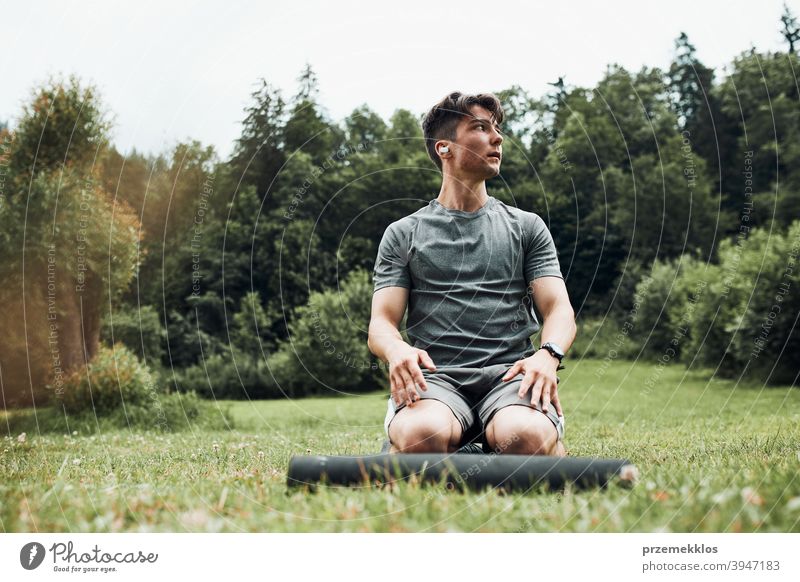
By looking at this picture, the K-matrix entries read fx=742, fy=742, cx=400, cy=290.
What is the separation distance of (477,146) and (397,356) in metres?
1.30

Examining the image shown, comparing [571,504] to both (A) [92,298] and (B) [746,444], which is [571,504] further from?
(A) [92,298]

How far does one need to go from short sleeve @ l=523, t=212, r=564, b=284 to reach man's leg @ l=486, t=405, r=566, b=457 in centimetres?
89

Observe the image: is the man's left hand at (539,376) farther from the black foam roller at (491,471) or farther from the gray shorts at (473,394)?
the black foam roller at (491,471)

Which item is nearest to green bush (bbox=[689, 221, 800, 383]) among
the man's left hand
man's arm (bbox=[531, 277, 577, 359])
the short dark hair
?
man's arm (bbox=[531, 277, 577, 359])

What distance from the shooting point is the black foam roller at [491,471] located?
125 inches

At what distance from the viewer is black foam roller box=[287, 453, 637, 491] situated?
10.4ft

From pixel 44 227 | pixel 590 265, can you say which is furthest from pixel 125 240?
pixel 590 265

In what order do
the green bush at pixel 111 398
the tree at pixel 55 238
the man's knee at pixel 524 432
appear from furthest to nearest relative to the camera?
1. the green bush at pixel 111 398
2. the tree at pixel 55 238
3. the man's knee at pixel 524 432

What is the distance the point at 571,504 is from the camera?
300 cm

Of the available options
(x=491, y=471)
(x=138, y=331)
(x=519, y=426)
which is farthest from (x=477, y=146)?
(x=138, y=331)

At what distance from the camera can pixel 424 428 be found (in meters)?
3.52

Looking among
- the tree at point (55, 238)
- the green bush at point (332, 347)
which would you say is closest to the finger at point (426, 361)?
the tree at point (55, 238)

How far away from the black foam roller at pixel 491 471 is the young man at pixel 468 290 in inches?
15.0
